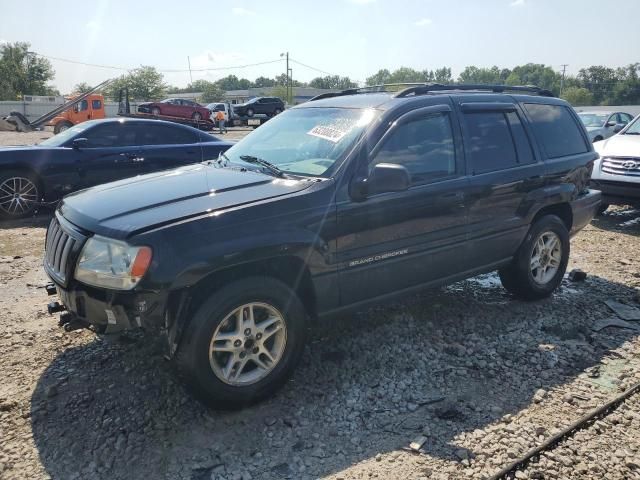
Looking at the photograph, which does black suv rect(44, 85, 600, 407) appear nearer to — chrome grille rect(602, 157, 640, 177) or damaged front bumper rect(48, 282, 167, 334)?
damaged front bumper rect(48, 282, 167, 334)

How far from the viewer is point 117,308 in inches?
107

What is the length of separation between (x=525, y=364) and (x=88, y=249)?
3.00 m

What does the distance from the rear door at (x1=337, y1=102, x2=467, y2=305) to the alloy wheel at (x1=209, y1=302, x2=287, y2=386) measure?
0.56m

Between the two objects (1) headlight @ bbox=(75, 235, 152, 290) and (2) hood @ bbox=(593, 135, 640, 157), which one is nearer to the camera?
(1) headlight @ bbox=(75, 235, 152, 290)

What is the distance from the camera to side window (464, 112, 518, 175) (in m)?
4.07

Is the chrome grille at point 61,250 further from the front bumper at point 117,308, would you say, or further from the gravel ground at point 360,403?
the gravel ground at point 360,403

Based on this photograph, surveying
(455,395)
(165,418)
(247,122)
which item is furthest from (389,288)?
(247,122)

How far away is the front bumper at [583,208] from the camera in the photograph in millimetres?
4965

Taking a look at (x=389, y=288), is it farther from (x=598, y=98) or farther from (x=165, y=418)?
(x=598, y=98)

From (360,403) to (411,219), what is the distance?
1.31 m

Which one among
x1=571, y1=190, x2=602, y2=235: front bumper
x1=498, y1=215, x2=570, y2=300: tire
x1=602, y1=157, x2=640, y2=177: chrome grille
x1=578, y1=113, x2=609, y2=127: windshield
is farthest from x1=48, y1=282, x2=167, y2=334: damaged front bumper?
x1=578, y1=113, x2=609, y2=127: windshield

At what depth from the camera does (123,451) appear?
2709mm

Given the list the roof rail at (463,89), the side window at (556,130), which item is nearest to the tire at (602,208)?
the side window at (556,130)

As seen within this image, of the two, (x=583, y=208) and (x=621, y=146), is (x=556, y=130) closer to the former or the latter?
(x=583, y=208)
